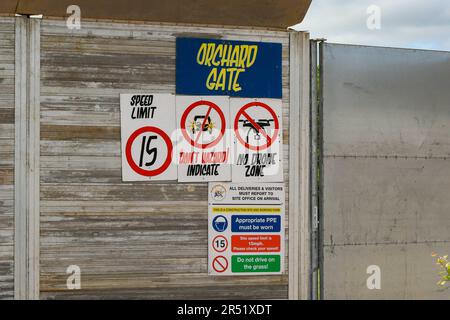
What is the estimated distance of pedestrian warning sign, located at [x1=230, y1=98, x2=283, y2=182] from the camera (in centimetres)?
830

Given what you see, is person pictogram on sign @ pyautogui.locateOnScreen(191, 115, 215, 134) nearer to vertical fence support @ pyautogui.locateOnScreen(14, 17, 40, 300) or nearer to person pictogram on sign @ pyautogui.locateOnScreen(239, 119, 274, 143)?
person pictogram on sign @ pyautogui.locateOnScreen(239, 119, 274, 143)

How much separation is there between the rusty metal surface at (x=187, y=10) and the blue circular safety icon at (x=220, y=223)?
222cm

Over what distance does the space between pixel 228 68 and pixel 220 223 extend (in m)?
1.77

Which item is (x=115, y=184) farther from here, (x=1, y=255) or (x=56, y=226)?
(x=1, y=255)

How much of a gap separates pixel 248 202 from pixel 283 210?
0.43m

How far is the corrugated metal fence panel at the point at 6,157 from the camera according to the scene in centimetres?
771

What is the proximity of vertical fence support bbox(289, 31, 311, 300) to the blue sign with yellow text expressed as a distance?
225 mm

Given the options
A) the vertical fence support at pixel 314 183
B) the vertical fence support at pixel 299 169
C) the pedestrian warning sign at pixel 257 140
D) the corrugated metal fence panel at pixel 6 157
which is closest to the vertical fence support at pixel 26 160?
the corrugated metal fence panel at pixel 6 157

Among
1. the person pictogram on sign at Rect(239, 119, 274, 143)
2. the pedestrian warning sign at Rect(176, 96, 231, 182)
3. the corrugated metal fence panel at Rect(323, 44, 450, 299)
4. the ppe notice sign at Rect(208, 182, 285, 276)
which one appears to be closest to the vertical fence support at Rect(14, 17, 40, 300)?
the pedestrian warning sign at Rect(176, 96, 231, 182)

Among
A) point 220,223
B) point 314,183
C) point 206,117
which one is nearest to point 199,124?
point 206,117

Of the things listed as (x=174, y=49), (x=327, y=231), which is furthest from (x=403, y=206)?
(x=174, y=49)

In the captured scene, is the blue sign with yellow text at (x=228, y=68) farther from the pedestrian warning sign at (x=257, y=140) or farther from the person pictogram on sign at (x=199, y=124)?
the person pictogram on sign at (x=199, y=124)

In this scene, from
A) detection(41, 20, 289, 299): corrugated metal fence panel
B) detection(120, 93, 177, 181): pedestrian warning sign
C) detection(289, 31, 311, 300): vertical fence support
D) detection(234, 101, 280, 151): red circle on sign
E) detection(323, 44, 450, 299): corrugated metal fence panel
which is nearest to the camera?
detection(41, 20, 289, 299): corrugated metal fence panel

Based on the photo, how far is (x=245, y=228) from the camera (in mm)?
8281
